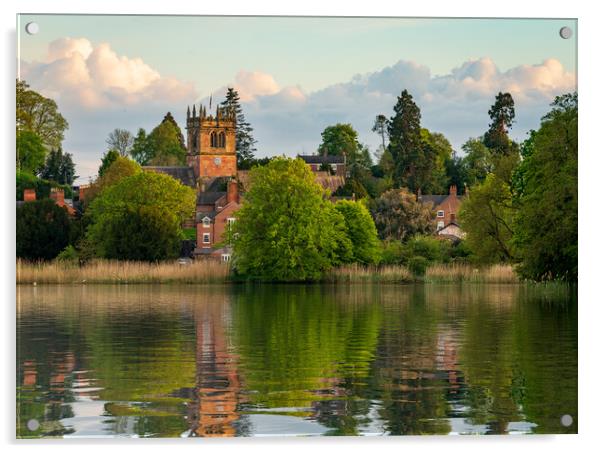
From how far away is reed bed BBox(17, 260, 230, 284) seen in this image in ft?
56.2

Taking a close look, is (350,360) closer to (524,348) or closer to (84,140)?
(524,348)

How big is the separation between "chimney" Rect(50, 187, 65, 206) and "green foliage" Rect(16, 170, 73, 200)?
2.8 inches

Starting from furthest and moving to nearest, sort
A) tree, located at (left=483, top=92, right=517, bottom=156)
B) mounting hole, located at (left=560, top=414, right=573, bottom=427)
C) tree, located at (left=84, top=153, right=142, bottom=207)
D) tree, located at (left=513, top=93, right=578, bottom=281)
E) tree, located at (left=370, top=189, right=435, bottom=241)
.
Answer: tree, located at (left=370, top=189, right=435, bottom=241) < tree, located at (left=84, top=153, right=142, bottom=207) < tree, located at (left=513, top=93, right=578, bottom=281) < tree, located at (left=483, top=92, right=517, bottom=156) < mounting hole, located at (left=560, top=414, right=573, bottom=427)

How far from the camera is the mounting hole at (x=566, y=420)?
1239 cm

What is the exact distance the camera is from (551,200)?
2244cm

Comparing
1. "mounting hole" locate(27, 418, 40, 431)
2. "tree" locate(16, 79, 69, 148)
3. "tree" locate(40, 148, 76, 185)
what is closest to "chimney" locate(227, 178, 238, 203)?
"tree" locate(40, 148, 76, 185)

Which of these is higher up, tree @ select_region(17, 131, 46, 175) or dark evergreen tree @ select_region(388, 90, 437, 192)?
dark evergreen tree @ select_region(388, 90, 437, 192)

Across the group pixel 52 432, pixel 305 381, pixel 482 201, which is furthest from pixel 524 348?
pixel 482 201

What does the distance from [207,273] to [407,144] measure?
9.72 meters

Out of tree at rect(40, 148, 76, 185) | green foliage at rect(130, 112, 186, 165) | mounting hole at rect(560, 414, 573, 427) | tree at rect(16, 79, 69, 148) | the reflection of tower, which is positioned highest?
green foliage at rect(130, 112, 186, 165)

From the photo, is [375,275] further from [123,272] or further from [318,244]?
[123,272]

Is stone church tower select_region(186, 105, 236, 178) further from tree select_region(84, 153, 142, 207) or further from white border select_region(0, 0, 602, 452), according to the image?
white border select_region(0, 0, 602, 452)

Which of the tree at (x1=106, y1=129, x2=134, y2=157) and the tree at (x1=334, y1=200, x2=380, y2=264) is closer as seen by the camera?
the tree at (x1=106, y1=129, x2=134, y2=157)
